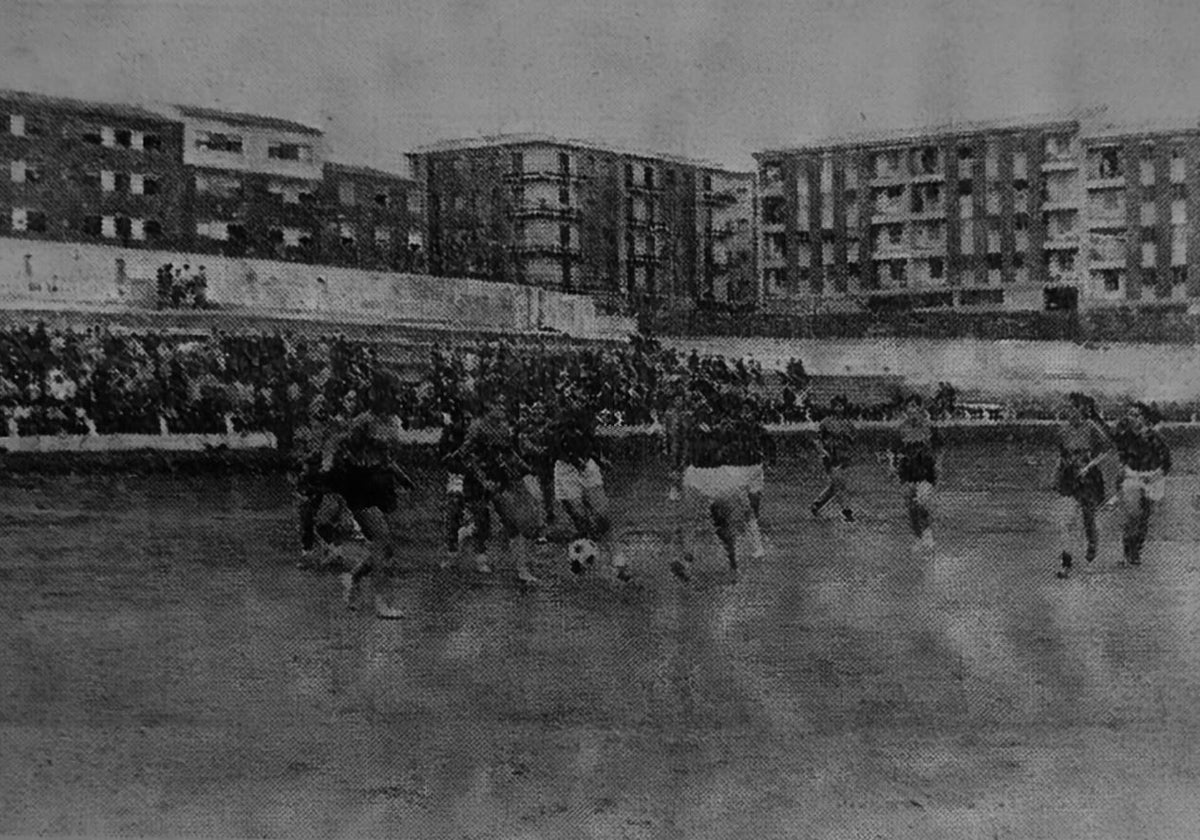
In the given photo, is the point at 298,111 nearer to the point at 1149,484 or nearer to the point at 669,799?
the point at 669,799

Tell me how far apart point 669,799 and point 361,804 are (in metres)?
1.09

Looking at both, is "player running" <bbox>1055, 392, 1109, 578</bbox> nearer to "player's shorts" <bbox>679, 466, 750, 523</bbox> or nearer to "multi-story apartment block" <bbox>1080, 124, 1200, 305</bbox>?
"multi-story apartment block" <bbox>1080, 124, 1200, 305</bbox>

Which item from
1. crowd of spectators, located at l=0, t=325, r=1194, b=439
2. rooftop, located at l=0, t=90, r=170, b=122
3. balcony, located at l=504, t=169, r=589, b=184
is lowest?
crowd of spectators, located at l=0, t=325, r=1194, b=439

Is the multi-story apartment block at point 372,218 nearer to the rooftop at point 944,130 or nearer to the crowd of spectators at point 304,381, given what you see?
the crowd of spectators at point 304,381

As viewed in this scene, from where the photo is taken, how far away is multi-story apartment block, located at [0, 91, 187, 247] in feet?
17.2

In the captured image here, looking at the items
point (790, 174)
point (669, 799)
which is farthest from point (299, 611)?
point (790, 174)

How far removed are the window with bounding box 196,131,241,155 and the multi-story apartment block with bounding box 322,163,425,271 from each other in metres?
Answer: 0.34

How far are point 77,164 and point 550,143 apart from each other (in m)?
1.71

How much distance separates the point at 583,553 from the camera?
527 centimetres

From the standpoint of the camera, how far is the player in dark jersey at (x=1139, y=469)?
5.18 metres

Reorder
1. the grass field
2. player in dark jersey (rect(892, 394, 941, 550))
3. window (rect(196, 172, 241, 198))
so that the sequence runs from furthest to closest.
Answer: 1. window (rect(196, 172, 241, 198))
2. player in dark jersey (rect(892, 394, 941, 550))
3. the grass field

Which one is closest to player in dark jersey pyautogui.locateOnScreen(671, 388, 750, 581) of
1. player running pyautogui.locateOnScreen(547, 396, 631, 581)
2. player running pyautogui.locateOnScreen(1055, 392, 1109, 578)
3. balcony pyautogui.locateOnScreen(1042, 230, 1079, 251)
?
player running pyautogui.locateOnScreen(547, 396, 631, 581)

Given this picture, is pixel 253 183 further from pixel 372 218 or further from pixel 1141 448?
pixel 1141 448

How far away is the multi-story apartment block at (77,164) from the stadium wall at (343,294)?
3.6 inches
